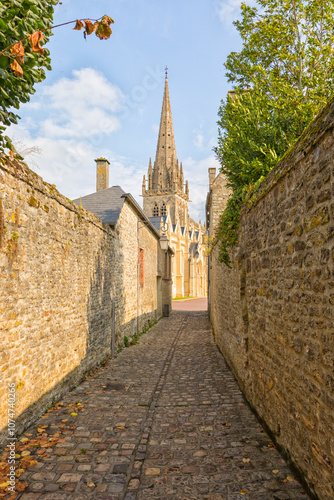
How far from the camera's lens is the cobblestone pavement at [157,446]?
327cm

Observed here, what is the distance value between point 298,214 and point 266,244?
1286 mm

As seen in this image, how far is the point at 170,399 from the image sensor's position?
614cm

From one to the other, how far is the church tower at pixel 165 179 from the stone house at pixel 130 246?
164ft

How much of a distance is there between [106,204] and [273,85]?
6.16 m

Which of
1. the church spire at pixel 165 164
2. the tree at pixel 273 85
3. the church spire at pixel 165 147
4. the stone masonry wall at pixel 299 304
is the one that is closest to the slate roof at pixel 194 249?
the church spire at pixel 165 164

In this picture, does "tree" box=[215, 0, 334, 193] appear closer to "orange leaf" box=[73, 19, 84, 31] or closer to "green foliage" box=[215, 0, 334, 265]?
"green foliage" box=[215, 0, 334, 265]

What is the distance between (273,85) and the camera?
324 inches

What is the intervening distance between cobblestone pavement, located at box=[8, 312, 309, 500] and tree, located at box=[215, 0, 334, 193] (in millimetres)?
4692

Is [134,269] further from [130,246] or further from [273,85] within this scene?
[273,85]

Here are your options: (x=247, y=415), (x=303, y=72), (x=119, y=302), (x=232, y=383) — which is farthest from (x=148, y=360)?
(x=303, y=72)

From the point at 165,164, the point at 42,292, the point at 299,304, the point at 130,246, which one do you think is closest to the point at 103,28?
the point at 299,304

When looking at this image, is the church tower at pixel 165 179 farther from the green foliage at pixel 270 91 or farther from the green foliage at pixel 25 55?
the green foliage at pixel 25 55

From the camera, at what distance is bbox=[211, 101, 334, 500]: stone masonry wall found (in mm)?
2662

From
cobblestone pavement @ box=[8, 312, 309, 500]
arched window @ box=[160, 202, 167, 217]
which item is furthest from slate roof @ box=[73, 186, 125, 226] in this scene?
arched window @ box=[160, 202, 167, 217]
